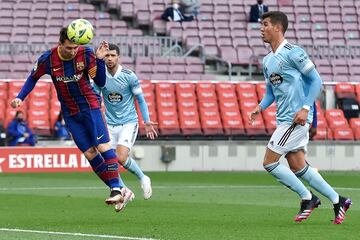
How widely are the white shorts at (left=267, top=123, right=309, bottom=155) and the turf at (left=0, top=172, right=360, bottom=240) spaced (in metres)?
0.84

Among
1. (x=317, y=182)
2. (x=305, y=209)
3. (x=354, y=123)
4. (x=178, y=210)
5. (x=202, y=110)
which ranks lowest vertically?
(x=354, y=123)

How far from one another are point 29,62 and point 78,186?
33.8 ft

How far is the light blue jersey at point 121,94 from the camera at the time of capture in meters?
17.7

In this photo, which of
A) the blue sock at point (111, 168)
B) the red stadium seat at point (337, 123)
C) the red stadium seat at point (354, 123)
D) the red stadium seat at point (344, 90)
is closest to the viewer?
the blue sock at point (111, 168)

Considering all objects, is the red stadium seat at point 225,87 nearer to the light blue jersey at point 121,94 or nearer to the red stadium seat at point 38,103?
the red stadium seat at point 38,103

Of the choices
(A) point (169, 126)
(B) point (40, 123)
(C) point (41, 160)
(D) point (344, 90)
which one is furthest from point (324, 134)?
(C) point (41, 160)

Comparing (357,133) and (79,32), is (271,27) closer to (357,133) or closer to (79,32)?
(79,32)

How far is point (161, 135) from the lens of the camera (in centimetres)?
3150

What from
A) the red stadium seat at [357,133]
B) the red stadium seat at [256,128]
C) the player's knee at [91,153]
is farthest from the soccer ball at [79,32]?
the red stadium seat at [357,133]

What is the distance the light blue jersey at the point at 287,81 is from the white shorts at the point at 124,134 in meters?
4.95

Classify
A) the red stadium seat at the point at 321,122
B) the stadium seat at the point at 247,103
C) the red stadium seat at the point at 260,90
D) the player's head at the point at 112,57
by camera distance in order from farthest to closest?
the red stadium seat at the point at 260,90 → the stadium seat at the point at 247,103 → the red stadium seat at the point at 321,122 → the player's head at the point at 112,57

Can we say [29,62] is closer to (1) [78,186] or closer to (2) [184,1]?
(2) [184,1]

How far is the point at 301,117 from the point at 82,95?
2.69 m

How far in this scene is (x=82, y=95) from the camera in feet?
45.5
